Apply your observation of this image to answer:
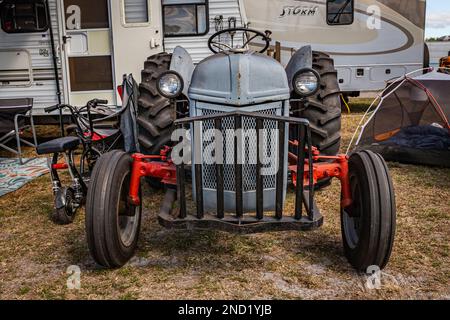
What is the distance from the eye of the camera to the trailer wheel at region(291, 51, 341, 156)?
421 centimetres

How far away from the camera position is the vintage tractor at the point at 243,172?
2889 mm

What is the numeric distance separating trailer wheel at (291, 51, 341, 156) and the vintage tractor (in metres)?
0.97

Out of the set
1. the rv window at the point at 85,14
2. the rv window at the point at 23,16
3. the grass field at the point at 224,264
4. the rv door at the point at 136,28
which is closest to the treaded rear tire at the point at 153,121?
the grass field at the point at 224,264

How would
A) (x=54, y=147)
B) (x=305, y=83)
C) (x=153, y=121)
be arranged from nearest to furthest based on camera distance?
(x=305, y=83), (x=54, y=147), (x=153, y=121)

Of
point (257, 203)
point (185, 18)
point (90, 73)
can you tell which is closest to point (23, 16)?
point (90, 73)

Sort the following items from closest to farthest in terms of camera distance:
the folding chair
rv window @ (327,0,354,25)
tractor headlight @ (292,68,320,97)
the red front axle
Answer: tractor headlight @ (292,68,320,97), the red front axle, the folding chair, rv window @ (327,0,354,25)

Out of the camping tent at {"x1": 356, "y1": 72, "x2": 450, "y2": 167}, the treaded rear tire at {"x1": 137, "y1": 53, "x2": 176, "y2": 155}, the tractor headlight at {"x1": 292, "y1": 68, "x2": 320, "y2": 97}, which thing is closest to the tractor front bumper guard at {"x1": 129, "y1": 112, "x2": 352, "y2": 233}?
the tractor headlight at {"x1": 292, "y1": 68, "x2": 320, "y2": 97}

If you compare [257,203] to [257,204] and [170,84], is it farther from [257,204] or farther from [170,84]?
[170,84]

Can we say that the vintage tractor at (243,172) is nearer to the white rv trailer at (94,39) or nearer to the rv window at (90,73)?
the white rv trailer at (94,39)

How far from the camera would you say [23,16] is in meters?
7.23

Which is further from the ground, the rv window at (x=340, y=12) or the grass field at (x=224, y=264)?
the rv window at (x=340, y=12)

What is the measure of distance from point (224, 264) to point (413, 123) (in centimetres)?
448

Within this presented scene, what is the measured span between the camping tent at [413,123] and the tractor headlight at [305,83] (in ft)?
11.4

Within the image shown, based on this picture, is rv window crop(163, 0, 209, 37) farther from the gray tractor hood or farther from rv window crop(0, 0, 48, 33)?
the gray tractor hood
